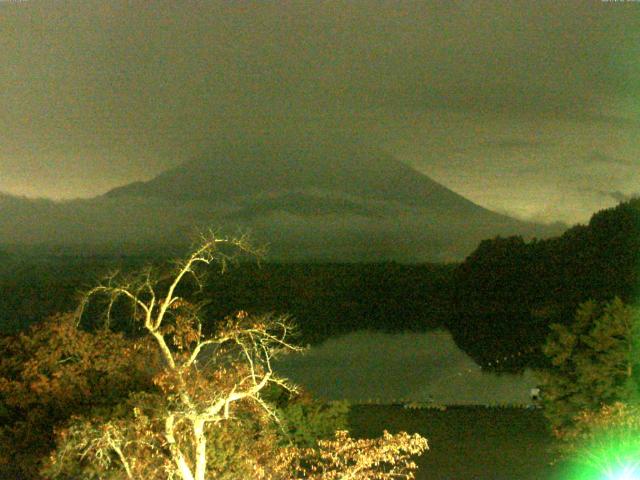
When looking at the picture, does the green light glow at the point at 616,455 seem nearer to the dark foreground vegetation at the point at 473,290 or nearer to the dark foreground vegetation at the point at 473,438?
the dark foreground vegetation at the point at 473,438

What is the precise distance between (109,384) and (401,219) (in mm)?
25992

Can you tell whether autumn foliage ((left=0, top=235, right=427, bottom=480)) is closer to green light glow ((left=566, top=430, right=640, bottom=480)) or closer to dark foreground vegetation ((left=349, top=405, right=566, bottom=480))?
dark foreground vegetation ((left=349, top=405, right=566, bottom=480))

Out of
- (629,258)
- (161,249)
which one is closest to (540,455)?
(629,258)

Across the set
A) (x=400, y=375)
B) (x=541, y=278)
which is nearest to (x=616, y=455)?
(x=400, y=375)

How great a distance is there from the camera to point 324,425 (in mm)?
8562

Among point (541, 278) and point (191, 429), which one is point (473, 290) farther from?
point (191, 429)

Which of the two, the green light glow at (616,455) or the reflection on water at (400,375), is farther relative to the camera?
the reflection on water at (400,375)

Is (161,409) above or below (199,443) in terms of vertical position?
above

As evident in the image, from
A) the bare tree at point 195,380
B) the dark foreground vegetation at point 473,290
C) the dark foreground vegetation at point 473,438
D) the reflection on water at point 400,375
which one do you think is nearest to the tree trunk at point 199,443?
the bare tree at point 195,380

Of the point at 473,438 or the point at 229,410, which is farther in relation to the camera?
the point at 473,438

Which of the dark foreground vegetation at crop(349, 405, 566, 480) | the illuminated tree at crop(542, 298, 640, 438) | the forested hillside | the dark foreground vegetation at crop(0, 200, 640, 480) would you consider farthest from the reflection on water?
the illuminated tree at crop(542, 298, 640, 438)

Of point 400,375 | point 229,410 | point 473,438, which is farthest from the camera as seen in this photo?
point 400,375

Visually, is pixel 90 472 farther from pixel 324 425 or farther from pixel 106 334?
pixel 324 425

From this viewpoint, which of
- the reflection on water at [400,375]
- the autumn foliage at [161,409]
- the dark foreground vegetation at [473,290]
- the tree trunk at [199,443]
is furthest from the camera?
the dark foreground vegetation at [473,290]
